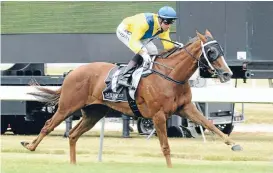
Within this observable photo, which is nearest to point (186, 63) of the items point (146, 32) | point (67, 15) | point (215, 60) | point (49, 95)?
point (215, 60)

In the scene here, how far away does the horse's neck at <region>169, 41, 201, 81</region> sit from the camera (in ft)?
40.2

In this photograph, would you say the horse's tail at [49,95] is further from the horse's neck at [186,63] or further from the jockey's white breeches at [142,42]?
the horse's neck at [186,63]

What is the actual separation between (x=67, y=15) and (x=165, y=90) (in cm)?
673

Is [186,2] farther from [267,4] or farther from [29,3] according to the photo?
[29,3]

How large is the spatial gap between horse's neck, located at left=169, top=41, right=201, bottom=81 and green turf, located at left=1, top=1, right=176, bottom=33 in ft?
18.2

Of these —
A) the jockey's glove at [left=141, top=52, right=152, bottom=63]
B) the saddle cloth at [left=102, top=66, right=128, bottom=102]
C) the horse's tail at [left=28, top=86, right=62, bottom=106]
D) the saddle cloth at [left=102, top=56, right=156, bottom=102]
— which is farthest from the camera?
the horse's tail at [left=28, top=86, right=62, bottom=106]

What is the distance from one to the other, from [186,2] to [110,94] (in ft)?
17.4

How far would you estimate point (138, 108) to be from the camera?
41.4ft

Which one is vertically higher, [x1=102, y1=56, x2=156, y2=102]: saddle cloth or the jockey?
the jockey

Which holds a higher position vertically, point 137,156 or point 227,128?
point 137,156

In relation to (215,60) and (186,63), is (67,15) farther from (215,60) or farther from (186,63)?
(215,60)

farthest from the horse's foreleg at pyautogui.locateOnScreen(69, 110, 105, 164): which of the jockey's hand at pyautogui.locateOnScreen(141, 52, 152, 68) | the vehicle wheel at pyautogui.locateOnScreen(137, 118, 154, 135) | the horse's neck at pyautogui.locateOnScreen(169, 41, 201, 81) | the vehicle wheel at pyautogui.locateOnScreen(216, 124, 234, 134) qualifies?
the vehicle wheel at pyautogui.locateOnScreen(216, 124, 234, 134)

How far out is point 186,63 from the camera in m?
12.3

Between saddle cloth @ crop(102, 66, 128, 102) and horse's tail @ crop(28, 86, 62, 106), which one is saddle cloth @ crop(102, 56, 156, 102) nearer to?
saddle cloth @ crop(102, 66, 128, 102)
